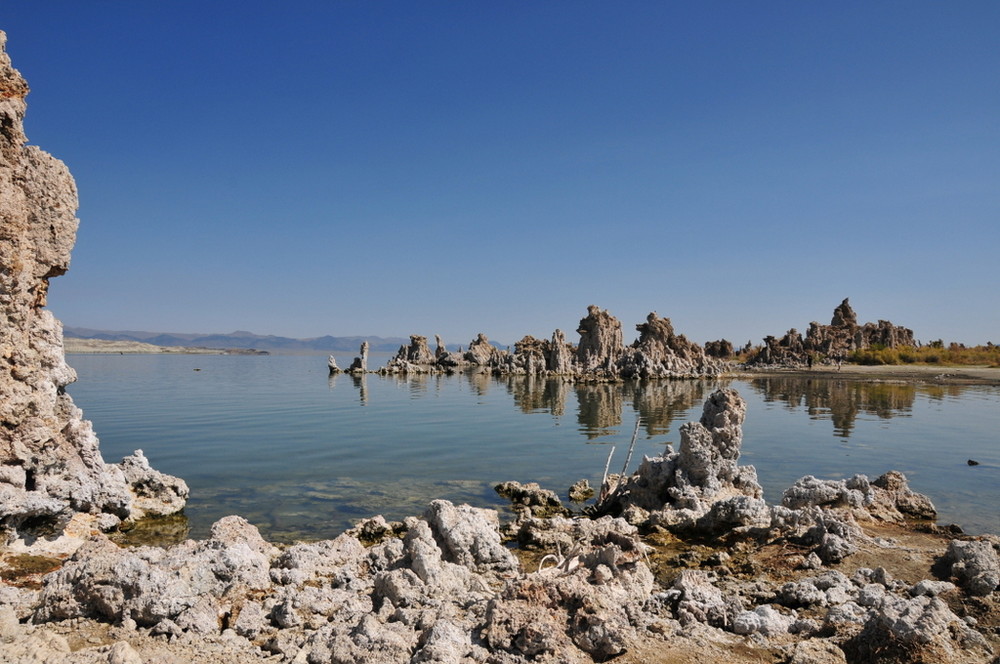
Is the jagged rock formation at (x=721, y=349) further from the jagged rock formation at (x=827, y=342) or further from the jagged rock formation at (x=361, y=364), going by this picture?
the jagged rock formation at (x=361, y=364)

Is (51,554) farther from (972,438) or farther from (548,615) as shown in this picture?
(972,438)

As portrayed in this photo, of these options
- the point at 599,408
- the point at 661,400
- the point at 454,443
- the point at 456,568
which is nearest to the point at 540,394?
the point at 661,400

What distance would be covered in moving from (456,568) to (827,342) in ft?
366

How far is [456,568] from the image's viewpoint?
26.5ft

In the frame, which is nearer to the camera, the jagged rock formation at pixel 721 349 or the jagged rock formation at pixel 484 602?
the jagged rock formation at pixel 484 602

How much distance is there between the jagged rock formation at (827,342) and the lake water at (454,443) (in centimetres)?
5632

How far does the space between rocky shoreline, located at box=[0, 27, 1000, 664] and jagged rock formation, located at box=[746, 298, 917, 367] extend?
95.9 m

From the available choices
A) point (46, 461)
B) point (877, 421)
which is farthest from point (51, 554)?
point (877, 421)

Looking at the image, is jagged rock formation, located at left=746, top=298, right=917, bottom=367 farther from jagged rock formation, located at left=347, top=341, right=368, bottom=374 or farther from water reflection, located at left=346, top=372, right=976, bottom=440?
jagged rock formation, located at left=347, top=341, right=368, bottom=374

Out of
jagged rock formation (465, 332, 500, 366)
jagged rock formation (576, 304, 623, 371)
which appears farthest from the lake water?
jagged rock formation (465, 332, 500, 366)

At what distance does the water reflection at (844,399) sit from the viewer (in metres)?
34.0

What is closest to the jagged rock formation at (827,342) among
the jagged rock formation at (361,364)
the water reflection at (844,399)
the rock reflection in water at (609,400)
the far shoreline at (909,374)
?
the far shoreline at (909,374)

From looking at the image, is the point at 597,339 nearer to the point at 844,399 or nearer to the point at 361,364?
the point at 361,364

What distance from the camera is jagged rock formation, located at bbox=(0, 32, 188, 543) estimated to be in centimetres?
913
